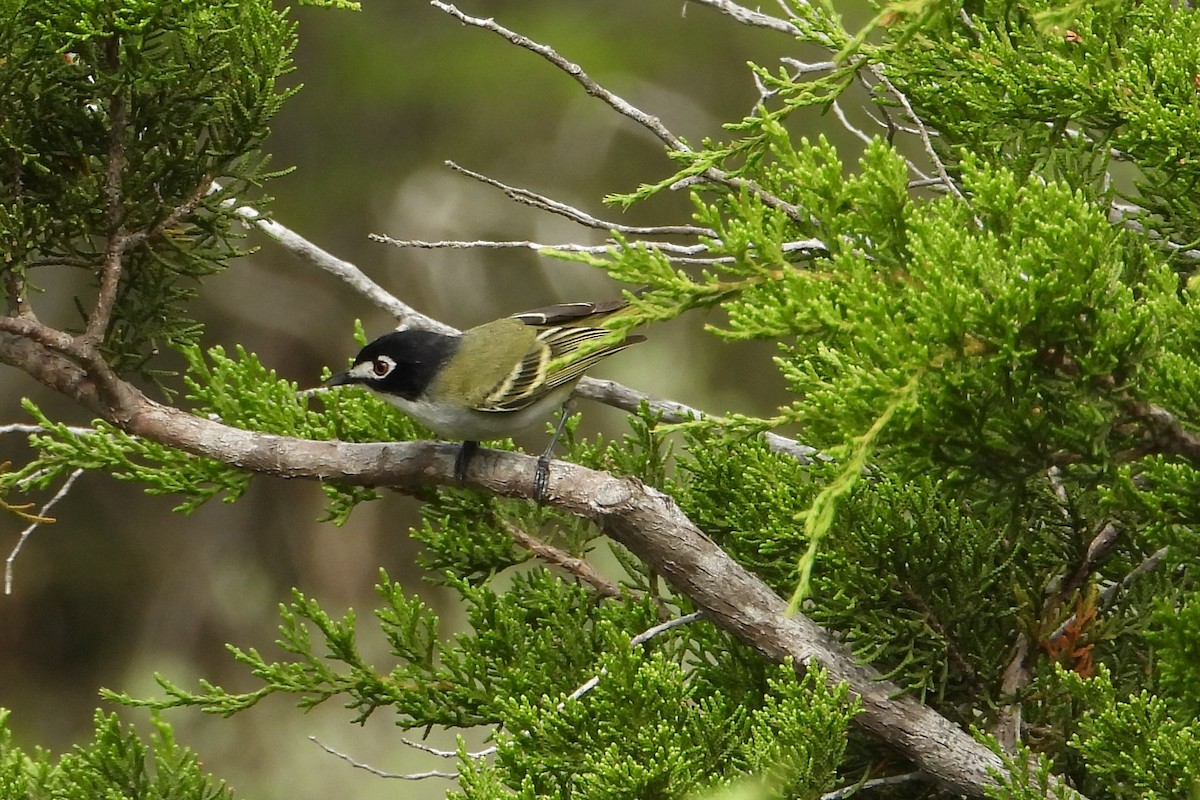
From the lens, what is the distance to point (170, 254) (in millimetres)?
3303

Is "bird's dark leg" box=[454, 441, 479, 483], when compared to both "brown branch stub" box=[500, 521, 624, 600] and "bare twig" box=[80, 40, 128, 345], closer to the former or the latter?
"brown branch stub" box=[500, 521, 624, 600]

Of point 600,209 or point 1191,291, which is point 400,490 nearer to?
point 1191,291

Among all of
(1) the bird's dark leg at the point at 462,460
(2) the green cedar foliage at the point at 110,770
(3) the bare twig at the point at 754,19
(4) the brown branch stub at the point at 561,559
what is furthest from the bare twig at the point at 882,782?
(3) the bare twig at the point at 754,19

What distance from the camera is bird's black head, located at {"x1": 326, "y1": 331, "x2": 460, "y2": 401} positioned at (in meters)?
3.88

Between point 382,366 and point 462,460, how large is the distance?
3.24 ft

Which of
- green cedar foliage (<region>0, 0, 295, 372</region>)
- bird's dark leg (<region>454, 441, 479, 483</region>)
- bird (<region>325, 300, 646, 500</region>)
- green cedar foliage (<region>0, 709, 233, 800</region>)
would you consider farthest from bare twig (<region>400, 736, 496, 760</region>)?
green cedar foliage (<region>0, 0, 295, 372</region>)

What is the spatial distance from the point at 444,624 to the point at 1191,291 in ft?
29.6

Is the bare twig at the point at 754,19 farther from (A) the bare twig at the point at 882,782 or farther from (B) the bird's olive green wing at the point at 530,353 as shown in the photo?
(A) the bare twig at the point at 882,782

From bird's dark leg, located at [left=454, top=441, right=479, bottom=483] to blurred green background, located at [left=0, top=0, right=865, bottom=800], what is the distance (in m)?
6.94

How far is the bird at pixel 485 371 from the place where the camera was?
3.85 meters

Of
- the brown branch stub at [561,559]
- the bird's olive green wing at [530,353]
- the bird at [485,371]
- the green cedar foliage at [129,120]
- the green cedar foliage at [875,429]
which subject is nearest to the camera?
the green cedar foliage at [875,429]

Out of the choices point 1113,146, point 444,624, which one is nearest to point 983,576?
point 1113,146

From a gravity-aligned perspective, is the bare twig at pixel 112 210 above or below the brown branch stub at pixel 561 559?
above

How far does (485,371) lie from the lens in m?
4.23
